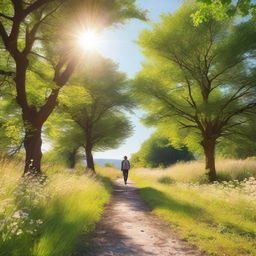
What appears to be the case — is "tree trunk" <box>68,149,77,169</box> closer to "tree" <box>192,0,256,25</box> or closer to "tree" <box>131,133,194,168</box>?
"tree" <box>131,133,194,168</box>

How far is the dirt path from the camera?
5.62m

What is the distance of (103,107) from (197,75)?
10.8 meters

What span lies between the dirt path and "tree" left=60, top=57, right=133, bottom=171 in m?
15.1

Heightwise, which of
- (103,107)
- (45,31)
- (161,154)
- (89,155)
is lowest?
(89,155)

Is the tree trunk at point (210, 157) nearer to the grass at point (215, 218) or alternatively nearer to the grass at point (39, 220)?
the grass at point (215, 218)

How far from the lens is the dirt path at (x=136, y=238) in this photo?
562 centimetres

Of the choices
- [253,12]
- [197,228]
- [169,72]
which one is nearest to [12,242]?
[197,228]

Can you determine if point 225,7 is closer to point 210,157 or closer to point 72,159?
point 210,157

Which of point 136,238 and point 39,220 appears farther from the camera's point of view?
point 136,238

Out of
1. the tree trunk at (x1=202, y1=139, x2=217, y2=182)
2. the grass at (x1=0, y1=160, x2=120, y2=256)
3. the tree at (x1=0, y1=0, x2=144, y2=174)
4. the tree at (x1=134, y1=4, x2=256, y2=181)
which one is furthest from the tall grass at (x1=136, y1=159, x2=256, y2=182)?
the grass at (x1=0, y1=160, x2=120, y2=256)

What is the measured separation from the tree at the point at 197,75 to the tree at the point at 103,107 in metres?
5.88

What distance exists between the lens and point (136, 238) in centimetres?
668

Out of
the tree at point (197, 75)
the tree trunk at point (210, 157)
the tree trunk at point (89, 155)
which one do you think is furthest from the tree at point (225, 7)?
the tree trunk at point (89, 155)

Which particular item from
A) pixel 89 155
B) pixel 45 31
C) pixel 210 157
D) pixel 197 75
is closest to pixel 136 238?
pixel 45 31
